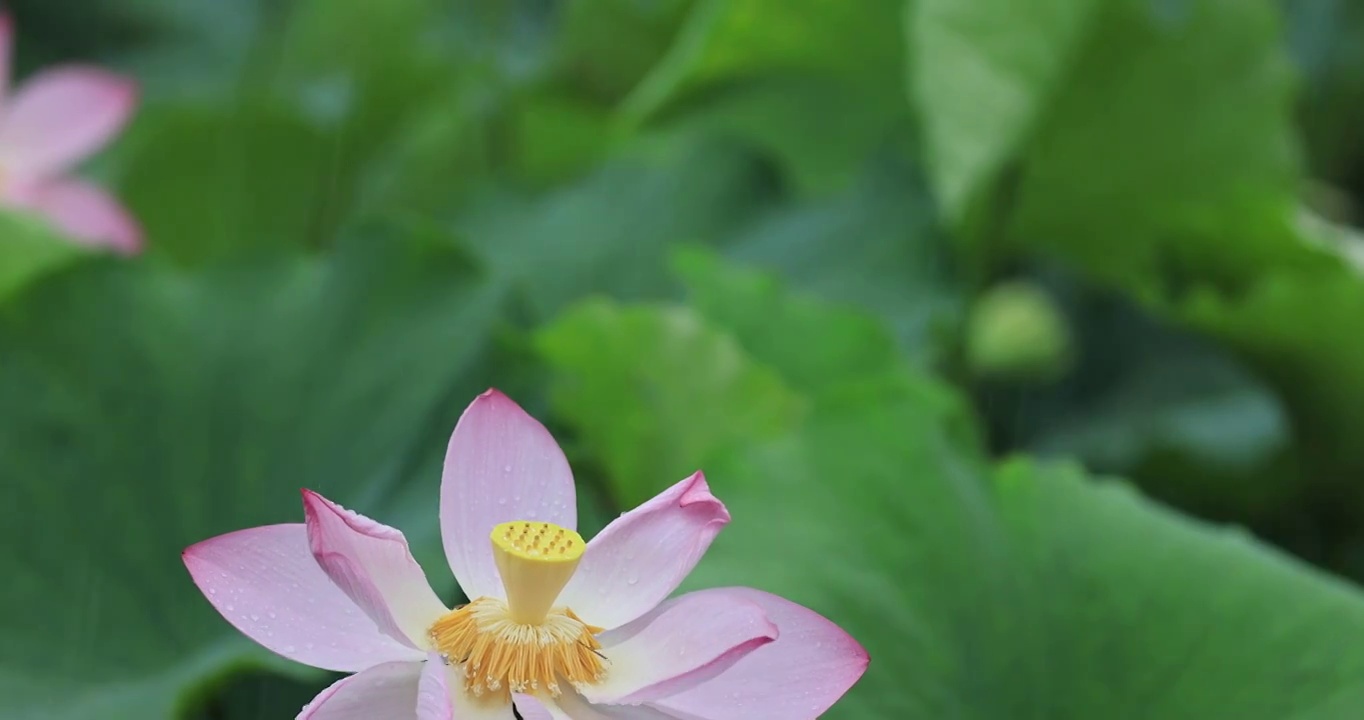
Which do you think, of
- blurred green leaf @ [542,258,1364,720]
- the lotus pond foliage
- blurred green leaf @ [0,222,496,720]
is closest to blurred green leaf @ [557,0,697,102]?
the lotus pond foliage

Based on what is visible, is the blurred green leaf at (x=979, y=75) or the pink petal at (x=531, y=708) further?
the blurred green leaf at (x=979, y=75)

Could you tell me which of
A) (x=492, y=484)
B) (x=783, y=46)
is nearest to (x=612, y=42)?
(x=783, y=46)

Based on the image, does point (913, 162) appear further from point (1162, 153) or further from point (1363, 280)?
point (1363, 280)

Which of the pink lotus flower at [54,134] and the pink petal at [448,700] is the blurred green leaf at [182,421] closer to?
the pink lotus flower at [54,134]

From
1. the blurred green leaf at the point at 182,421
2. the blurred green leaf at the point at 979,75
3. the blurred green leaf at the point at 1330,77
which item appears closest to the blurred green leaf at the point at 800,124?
the blurred green leaf at the point at 979,75

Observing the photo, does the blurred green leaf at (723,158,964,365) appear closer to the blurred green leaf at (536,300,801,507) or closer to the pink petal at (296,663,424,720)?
the blurred green leaf at (536,300,801,507)

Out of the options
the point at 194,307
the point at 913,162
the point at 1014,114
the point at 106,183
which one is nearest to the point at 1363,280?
the point at 1014,114
